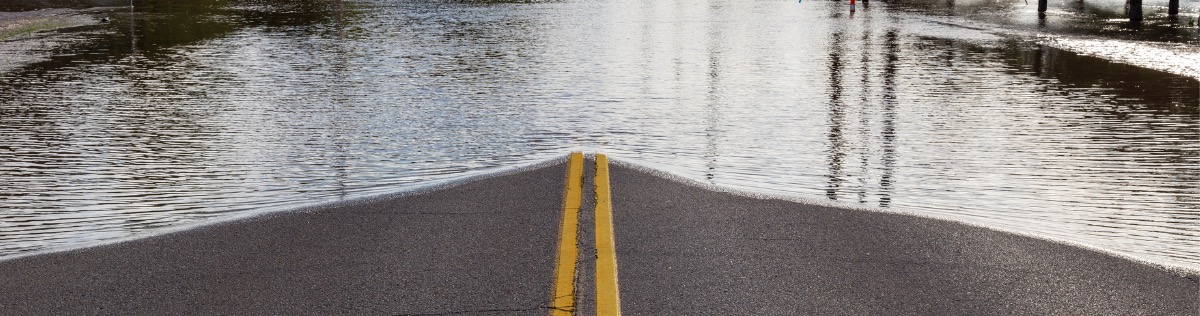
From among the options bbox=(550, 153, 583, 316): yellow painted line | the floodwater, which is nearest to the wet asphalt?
bbox=(550, 153, 583, 316): yellow painted line

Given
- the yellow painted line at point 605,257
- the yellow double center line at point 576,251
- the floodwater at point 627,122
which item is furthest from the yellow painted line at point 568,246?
the floodwater at point 627,122

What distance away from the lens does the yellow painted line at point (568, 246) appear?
526 centimetres

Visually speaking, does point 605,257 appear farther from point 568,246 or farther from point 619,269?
point 568,246

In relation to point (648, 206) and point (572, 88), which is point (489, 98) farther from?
point (648, 206)

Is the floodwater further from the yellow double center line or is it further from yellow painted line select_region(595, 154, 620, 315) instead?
yellow painted line select_region(595, 154, 620, 315)

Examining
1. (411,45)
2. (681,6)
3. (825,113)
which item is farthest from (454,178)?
(681,6)

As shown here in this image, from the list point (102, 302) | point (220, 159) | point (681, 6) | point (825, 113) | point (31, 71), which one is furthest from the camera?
point (681, 6)

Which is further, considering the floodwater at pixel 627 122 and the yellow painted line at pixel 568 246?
the floodwater at pixel 627 122

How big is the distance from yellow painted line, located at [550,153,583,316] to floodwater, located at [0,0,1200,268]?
5.04 ft

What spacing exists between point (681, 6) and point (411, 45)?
994 inches

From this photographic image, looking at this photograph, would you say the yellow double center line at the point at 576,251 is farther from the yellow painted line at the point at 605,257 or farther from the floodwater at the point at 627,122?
the floodwater at the point at 627,122

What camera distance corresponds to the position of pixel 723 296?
5441 mm

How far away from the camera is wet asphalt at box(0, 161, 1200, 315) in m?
5.31

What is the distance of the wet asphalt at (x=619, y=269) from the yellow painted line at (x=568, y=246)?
58 millimetres
